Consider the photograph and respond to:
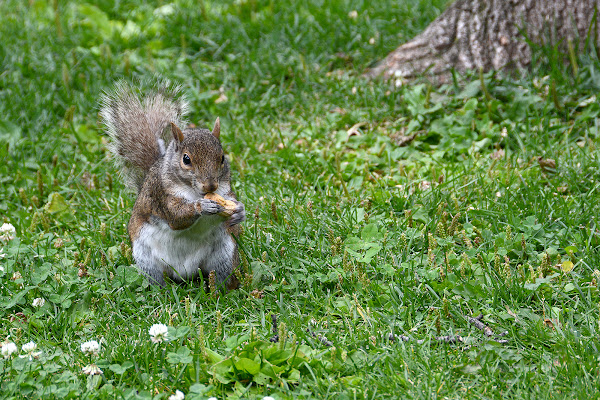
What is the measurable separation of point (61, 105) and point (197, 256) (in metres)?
2.12

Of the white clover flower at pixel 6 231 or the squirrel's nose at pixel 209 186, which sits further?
the white clover flower at pixel 6 231

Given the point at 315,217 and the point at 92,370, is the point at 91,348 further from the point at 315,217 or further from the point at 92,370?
the point at 315,217

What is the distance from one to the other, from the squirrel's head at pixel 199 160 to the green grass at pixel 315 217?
39cm

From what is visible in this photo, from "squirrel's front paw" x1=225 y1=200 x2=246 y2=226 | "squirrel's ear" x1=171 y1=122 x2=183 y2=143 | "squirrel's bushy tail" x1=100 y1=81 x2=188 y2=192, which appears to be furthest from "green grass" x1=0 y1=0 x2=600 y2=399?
"squirrel's ear" x1=171 y1=122 x2=183 y2=143

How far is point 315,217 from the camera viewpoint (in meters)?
3.16

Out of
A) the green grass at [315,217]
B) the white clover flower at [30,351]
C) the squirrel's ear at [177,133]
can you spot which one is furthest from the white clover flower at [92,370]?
the squirrel's ear at [177,133]

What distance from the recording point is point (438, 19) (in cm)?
443

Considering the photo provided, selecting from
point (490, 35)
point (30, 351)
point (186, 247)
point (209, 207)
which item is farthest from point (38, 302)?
point (490, 35)

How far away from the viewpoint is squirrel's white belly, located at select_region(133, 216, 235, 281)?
2.73 metres

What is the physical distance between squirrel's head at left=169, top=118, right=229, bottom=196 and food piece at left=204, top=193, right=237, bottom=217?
2 centimetres

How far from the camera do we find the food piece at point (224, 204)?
101 inches

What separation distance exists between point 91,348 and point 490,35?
2999 millimetres

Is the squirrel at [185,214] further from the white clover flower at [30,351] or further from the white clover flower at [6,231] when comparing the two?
the white clover flower at [30,351]

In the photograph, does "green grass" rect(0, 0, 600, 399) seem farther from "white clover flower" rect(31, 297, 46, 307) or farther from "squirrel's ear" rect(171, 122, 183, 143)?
"squirrel's ear" rect(171, 122, 183, 143)
